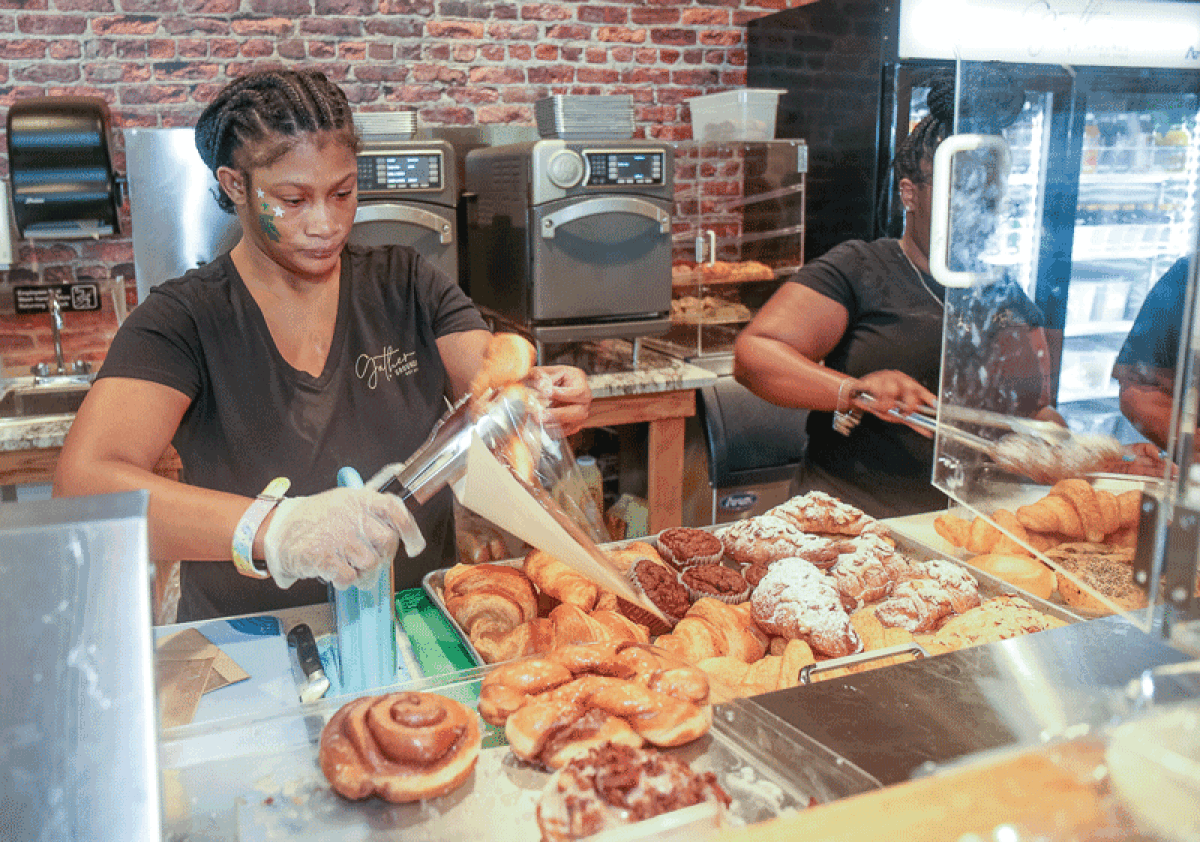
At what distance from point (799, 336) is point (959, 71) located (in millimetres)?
1419

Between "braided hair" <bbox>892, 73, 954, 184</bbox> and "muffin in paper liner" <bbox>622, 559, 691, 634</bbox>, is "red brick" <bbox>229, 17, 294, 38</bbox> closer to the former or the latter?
"braided hair" <bbox>892, 73, 954, 184</bbox>

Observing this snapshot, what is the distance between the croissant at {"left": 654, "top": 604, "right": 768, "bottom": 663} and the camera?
1329mm

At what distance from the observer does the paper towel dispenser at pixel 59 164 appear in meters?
3.14

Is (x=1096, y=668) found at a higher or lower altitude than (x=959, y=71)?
lower

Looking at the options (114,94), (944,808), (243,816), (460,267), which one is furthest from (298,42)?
(944,808)

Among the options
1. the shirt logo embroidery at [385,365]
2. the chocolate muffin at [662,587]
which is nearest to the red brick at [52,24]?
the shirt logo embroidery at [385,365]

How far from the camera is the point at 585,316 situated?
135 inches

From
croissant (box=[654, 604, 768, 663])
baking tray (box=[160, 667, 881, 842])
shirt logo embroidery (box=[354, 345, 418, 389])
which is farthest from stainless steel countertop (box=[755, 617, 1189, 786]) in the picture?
shirt logo embroidery (box=[354, 345, 418, 389])

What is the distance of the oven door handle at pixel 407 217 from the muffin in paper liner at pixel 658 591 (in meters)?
1.97

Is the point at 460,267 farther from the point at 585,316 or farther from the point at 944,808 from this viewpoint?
the point at 944,808

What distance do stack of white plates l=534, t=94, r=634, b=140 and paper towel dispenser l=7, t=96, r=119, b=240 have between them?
4.98ft

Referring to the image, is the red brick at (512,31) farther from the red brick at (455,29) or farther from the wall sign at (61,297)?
the wall sign at (61,297)

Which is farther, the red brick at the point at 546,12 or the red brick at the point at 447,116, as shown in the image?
the red brick at the point at 546,12

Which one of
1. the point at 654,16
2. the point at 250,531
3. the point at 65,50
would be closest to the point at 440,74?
the point at 654,16
